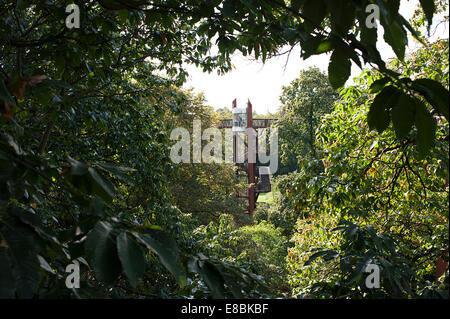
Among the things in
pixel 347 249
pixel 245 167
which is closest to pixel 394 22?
pixel 347 249

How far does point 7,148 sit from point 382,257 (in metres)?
0.95

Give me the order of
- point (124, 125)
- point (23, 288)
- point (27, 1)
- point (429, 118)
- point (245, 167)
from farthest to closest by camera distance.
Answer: point (245, 167) < point (124, 125) < point (27, 1) < point (429, 118) < point (23, 288)

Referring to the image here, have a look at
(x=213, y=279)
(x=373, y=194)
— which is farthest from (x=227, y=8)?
(x=373, y=194)

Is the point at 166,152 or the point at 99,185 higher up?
the point at 166,152

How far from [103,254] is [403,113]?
58cm

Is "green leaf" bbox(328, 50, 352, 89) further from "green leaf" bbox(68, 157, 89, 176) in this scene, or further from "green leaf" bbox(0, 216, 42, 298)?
"green leaf" bbox(0, 216, 42, 298)

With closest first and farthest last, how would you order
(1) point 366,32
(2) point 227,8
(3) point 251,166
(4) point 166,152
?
(1) point 366,32
(2) point 227,8
(4) point 166,152
(3) point 251,166

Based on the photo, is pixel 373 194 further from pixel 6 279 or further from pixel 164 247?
pixel 6 279

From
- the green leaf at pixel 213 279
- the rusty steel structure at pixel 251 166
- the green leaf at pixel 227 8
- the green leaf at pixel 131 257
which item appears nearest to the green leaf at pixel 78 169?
the green leaf at pixel 131 257

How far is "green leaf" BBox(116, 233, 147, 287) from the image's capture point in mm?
517

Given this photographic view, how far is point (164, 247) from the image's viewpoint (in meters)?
0.58

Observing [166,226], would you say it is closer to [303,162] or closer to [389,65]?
[303,162]

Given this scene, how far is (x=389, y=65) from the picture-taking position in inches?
142

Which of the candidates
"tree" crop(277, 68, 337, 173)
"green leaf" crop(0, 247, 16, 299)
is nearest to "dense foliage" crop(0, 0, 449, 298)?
"green leaf" crop(0, 247, 16, 299)
